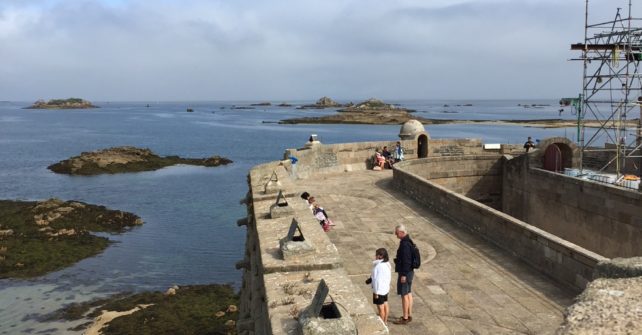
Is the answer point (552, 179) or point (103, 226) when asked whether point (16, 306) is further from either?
point (552, 179)

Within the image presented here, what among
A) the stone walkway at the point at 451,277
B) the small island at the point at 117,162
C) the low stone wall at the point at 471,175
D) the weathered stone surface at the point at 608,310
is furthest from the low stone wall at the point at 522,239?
the small island at the point at 117,162

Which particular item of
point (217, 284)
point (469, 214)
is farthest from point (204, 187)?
point (469, 214)

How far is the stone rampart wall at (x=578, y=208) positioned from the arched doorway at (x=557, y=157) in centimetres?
53

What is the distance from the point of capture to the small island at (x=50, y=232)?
2334 cm

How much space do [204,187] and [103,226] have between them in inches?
511

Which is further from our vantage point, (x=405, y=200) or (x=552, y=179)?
(x=552, y=179)

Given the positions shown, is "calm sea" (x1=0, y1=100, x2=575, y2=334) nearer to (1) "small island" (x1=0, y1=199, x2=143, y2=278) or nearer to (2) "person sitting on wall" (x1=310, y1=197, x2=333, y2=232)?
(1) "small island" (x1=0, y1=199, x2=143, y2=278)

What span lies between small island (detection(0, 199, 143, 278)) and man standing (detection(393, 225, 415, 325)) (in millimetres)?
20141

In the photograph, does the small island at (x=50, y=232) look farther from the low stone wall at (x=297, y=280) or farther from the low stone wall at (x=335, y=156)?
the low stone wall at (x=297, y=280)

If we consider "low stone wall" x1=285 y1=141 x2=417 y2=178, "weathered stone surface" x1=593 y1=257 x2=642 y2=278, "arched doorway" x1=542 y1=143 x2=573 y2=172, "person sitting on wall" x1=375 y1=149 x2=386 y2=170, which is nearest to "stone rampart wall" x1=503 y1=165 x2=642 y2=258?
"arched doorway" x1=542 y1=143 x2=573 y2=172

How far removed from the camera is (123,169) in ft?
165

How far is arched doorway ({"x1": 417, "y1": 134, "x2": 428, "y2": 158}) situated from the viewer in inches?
939

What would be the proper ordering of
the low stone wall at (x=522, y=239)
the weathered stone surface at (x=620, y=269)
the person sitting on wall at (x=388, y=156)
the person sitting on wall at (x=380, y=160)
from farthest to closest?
the person sitting on wall at (x=388, y=156), the person sitting on wall at (x=380, y=160), the low stone wall at (x=522, y=239), the weathered stone surface at (x=620, y=269)

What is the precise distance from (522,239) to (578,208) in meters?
7.33
